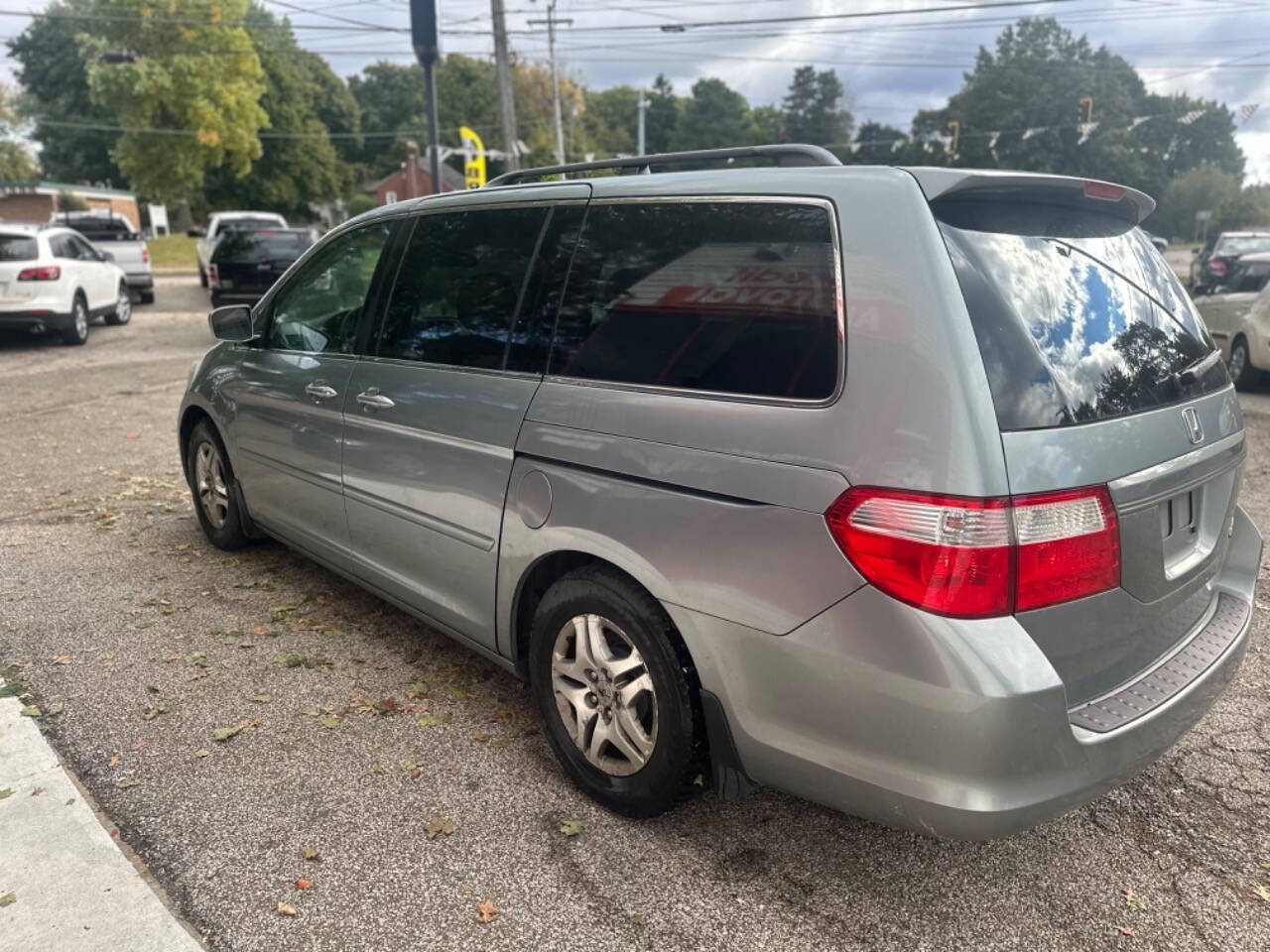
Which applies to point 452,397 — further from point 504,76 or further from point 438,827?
point 504,76

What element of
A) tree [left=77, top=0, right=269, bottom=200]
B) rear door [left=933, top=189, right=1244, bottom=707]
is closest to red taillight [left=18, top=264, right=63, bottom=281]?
rear door [left=933, top=189, right=1244, bottom=707]

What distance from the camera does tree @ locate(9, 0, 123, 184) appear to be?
58.3 metres

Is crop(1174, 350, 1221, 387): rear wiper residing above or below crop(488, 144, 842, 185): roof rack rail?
below

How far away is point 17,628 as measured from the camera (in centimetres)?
410

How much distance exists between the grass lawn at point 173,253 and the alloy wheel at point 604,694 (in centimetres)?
4026

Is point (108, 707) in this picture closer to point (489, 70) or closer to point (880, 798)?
point (880, 798)

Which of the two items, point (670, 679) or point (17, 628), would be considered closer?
point (670, 679)

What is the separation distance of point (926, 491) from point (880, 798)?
734mm

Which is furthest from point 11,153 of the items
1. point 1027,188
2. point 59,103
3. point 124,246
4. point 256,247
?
point 1027,188

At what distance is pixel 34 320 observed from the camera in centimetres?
1295

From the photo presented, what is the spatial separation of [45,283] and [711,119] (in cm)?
8758

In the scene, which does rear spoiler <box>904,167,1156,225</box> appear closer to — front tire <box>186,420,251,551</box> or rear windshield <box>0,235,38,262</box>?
front tire <box>186,420,251,551</box>

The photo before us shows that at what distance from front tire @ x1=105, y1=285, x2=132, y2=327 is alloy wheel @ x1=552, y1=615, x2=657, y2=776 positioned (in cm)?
1637

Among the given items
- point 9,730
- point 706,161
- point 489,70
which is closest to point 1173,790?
point 706,161
